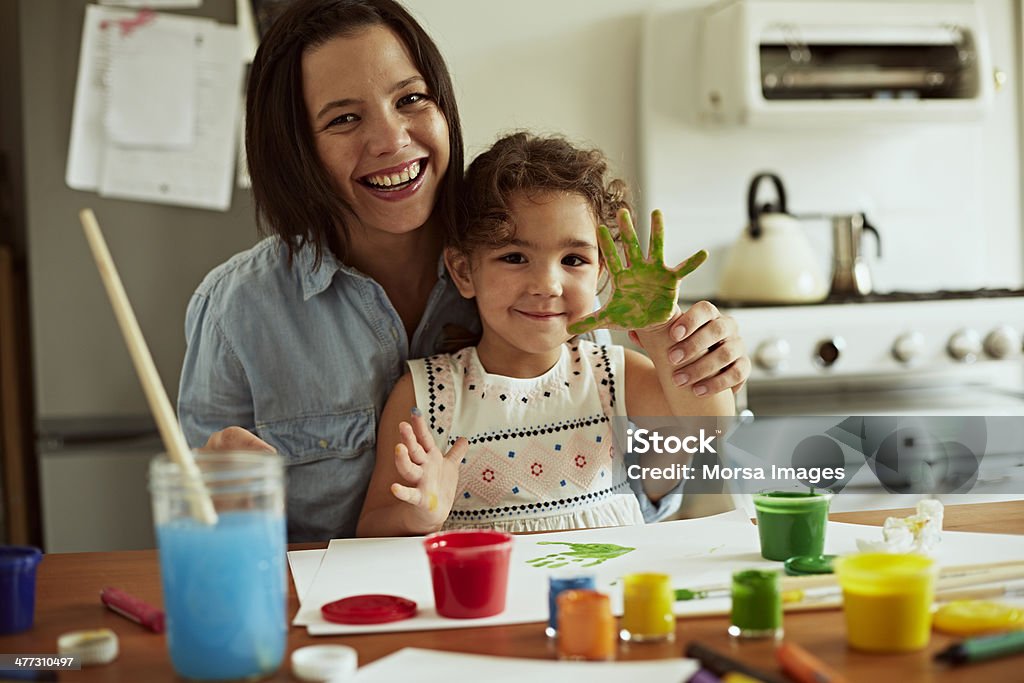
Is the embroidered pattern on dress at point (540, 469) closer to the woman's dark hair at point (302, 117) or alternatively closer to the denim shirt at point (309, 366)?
the denim shirt at point (309, 366)

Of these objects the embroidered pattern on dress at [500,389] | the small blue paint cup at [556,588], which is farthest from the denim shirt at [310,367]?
the small blue paint cup at [556,588]

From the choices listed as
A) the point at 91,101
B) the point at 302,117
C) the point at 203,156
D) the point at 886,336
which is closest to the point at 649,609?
the point at 302,117

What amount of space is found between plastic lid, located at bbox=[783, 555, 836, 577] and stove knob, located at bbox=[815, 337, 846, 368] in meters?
1.44

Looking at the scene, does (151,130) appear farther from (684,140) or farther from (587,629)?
(587,629)

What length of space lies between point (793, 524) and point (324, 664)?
457 mm

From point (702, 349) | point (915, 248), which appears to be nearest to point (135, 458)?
point (702, 349)

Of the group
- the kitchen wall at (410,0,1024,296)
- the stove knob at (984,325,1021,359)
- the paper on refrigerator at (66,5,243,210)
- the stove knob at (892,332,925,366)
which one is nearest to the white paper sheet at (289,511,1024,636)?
the stove knob at (892,332,925,366)

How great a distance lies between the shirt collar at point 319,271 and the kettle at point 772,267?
116cm

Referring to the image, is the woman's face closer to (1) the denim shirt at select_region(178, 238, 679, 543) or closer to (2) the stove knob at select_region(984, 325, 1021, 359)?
(1) the denim shirt at select_region(178, 238, 679, 543)

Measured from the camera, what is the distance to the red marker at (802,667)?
2.22 feet

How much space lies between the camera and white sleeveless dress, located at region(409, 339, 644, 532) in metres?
1.39

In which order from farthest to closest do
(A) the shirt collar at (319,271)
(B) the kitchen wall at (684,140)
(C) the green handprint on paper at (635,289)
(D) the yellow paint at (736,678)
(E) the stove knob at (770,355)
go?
1. (B) the kitchen wall at (684,140)
2. (E) the stove knob at (770,355)
3. (A) the shirt collar at (319,271)
4. (C) the green handprint on paper at (635,289)
5. (D) the yellow paint at (736,678)

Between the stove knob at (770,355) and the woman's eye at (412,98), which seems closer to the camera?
the woman's eye at (412,98)

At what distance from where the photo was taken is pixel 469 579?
2.82 feet
